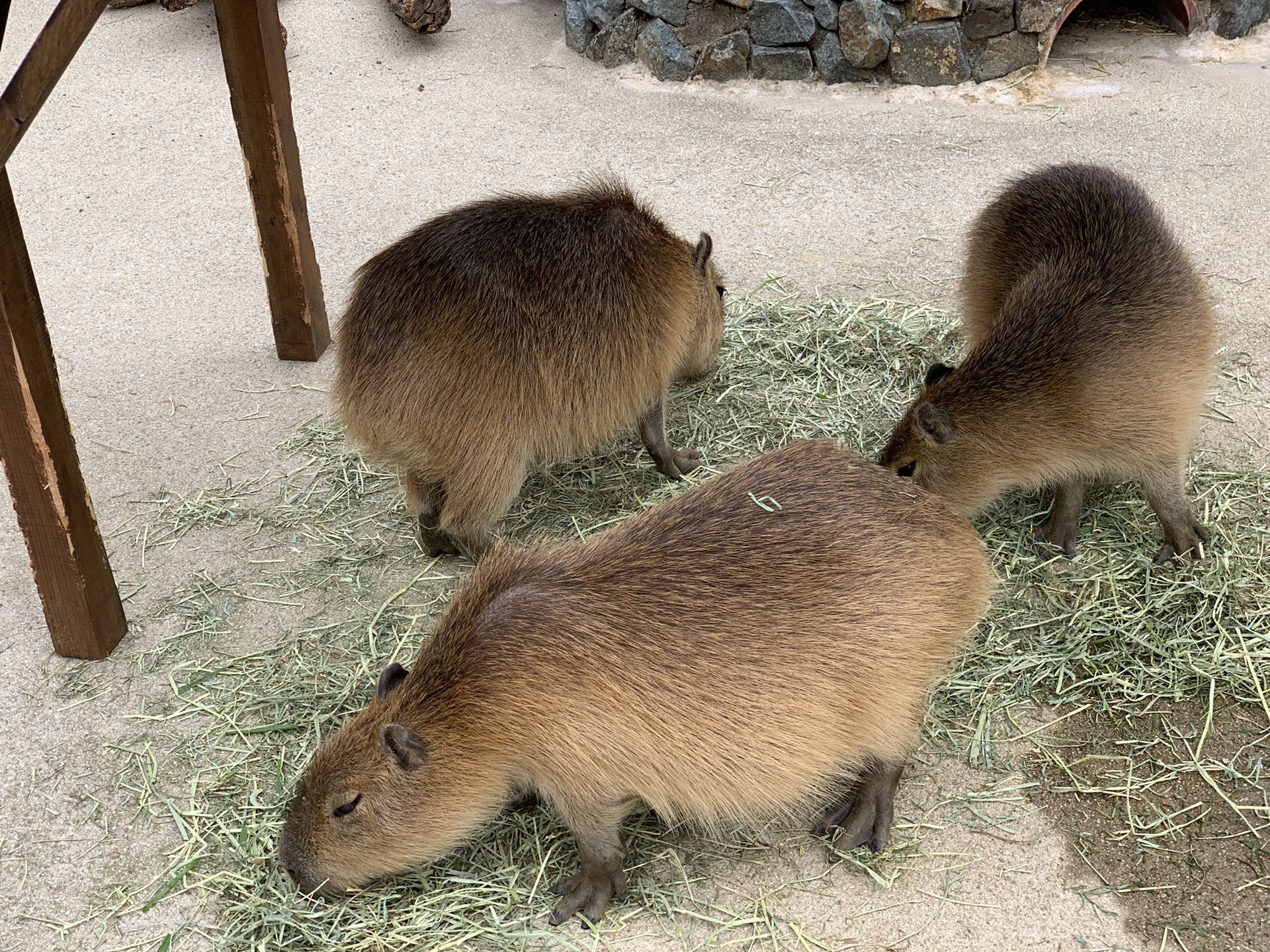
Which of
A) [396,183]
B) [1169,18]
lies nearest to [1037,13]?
[1169,18]

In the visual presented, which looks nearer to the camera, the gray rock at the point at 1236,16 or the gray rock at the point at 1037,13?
the gray rock at the point at 1037,13

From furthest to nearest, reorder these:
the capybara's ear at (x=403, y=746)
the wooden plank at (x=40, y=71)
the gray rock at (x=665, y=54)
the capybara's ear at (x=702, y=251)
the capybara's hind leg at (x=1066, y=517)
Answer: the gray rock at (x=665, y=54)
the capybara's ear at (x=702, y=251)
the capybara's hind leg at (x=1066, y=517)
the wooden plank at (x=40, y=71)
the capybara's ear at (x=403, y=746)

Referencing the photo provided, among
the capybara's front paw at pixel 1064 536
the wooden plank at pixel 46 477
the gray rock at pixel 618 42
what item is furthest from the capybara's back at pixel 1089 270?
the gray rock at pixel 618 42

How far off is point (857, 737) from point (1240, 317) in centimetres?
301

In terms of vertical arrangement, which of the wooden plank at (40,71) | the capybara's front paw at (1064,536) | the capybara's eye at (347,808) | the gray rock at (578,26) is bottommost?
the capybara's front paw at (1064,536)

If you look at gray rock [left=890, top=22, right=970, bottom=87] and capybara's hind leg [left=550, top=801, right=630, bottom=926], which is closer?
capybara's hind leg [left=550, top=801, right=630, bottom=926]

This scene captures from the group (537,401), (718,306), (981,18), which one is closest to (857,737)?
(537,401)

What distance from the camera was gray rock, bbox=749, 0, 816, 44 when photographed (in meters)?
6.22

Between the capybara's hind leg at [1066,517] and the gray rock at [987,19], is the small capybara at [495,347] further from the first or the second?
the gray rock at [987,19]

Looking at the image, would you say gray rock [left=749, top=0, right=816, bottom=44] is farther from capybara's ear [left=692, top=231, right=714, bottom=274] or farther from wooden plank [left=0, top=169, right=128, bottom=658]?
wooden plank [left=0, top=169, right=128, bottom=658]

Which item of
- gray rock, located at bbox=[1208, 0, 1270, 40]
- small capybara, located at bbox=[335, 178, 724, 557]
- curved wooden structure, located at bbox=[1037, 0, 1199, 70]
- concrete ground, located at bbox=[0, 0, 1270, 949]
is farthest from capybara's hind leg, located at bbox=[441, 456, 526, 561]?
gray rock, located at bbox=[1208, 0, 1270, 40]

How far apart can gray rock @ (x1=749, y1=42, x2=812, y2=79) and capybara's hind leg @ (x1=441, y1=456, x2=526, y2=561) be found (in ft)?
12.9

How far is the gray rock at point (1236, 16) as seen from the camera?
647cm

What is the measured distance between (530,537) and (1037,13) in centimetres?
430
